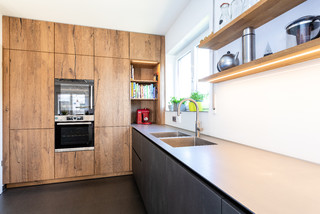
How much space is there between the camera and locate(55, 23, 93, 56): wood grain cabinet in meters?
2.76

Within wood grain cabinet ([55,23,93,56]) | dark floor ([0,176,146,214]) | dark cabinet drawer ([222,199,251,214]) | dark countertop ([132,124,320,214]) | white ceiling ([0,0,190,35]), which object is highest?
white ceiling ([0,0,190,35])

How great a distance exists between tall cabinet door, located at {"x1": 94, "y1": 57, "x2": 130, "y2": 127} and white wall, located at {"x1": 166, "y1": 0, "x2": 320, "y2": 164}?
188cm

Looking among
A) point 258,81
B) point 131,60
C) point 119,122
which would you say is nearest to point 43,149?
point 119,122

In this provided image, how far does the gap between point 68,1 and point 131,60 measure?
47.8 inches

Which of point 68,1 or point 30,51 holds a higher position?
point 68,1

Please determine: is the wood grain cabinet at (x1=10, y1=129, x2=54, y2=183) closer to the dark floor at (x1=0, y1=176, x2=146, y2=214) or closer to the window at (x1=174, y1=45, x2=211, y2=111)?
the dark floor at (x1=0, y1=176, x2=146, y2=214)

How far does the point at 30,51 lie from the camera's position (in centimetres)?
264

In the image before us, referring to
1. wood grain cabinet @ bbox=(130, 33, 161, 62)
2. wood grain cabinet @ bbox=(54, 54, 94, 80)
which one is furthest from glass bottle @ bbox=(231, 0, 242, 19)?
wood grain cabinet @ bbox=(54, 54, 94, 80)

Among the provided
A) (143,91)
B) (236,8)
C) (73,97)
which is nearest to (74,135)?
(73,97)

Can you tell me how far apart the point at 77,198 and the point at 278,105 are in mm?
2459

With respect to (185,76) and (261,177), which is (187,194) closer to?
(261,177)

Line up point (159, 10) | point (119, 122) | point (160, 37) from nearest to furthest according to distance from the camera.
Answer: point (159, 10)
point (119, 122)
point (160, 37)

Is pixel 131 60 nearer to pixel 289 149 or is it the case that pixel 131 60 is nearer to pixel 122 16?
pixel 122 16

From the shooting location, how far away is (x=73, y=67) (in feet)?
9.22
